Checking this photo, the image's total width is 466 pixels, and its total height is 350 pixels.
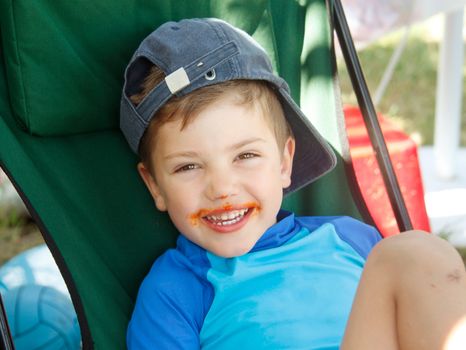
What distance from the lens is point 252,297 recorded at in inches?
75.7

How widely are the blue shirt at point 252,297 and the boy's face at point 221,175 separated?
66mm

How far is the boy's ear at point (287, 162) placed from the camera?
6.88 ft

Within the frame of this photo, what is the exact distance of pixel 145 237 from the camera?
7.11 ft

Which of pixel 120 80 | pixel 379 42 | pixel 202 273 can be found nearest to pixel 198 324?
pixel 202 273

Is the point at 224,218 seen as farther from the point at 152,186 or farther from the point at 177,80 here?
the point at 177,80

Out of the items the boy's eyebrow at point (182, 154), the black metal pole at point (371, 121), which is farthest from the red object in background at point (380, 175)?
the boy's eyebrow at point (182, 154)

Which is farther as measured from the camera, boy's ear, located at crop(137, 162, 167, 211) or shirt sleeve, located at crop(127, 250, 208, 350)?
boy's ear, located at crop(137, 162, 167, 211)

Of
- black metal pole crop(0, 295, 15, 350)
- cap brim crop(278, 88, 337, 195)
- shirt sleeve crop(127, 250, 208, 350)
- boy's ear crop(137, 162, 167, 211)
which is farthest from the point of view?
cap brim crop(278, 88, 337, 195)

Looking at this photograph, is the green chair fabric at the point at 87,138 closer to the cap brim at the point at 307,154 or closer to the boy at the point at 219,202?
the boy at the point at 219,202

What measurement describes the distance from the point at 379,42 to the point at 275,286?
439 cm

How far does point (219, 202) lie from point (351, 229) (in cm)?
45

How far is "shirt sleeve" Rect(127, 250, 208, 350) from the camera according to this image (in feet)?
6.09

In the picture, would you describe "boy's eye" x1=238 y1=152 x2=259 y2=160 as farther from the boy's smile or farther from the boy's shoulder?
the boy's shoulder

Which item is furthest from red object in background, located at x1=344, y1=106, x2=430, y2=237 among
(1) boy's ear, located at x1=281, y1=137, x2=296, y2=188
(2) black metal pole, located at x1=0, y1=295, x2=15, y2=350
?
(2) black metal pole, located at x1=0, y1=295, x2=15, y2=350
